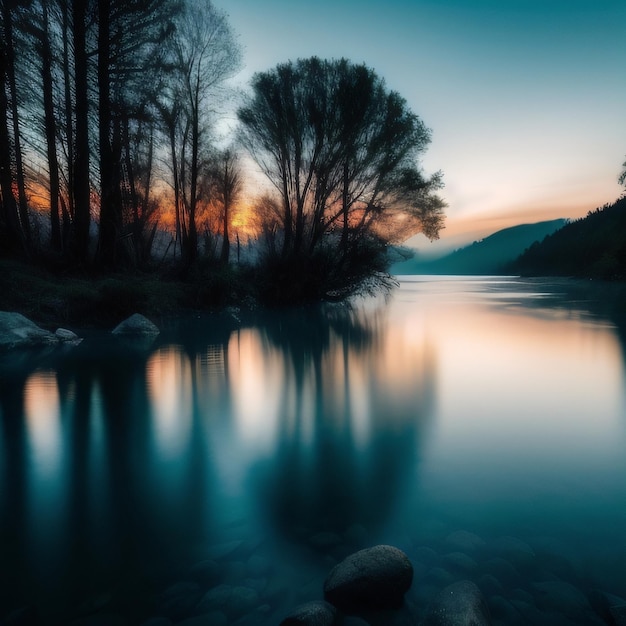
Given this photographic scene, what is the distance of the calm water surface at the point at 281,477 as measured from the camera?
225 centimetres

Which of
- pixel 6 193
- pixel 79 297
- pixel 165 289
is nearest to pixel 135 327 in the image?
pixel 79 297

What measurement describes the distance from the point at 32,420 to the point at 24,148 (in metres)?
16.2

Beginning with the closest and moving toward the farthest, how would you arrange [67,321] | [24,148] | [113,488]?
[113,488]
[67,321]
[24,148]

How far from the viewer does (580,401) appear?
5742 mm

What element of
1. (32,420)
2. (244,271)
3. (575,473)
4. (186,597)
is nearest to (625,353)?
(575,473)

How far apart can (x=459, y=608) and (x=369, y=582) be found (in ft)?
1.32

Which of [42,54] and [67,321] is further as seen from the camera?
[42,54]

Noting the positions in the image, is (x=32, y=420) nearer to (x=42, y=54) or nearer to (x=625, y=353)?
(x=625, y=353)

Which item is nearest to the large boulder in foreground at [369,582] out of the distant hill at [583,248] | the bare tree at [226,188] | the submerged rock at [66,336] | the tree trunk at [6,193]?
→ the submerged rock at [66,336]

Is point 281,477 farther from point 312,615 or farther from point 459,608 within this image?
point 459,608

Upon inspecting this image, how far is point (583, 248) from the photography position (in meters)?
77.6

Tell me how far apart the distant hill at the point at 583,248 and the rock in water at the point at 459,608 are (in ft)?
169

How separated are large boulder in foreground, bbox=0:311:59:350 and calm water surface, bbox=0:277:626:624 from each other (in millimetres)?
1539

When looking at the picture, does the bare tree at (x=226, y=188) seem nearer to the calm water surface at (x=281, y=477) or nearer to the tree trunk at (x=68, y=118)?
the tree trunk at (x=68, y=118)
